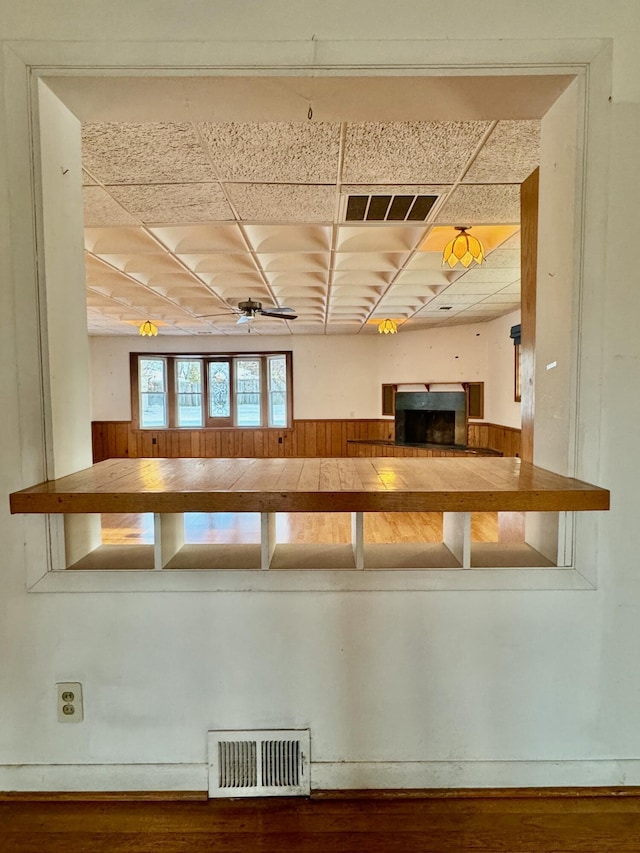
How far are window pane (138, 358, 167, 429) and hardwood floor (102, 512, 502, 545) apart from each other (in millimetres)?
3029

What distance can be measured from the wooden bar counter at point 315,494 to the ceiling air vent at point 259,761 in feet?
2.49

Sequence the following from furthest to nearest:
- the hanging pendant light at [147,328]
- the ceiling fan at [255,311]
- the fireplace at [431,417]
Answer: the fireplace at [431,417] < the hanging pendant light at [147,328] < the ceiling fan at [255,311]

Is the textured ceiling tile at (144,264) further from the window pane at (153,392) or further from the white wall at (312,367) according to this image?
the window pane at (153,392)

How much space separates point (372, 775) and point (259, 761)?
0.35 meters

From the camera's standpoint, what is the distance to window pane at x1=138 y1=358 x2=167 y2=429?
24.9 feet

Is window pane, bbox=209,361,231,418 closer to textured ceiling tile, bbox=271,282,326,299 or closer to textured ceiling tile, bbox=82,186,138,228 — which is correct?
textured ceiling tile, bbox=271,282,326,299

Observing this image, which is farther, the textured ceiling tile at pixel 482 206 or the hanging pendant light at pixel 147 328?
the hanging pendant light at pixel 147 328

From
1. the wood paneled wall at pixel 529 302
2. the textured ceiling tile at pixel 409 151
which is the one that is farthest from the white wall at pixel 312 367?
the wood paneled wall at pixel 529 302

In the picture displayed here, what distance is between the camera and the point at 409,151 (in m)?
1.77

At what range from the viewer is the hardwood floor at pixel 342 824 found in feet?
3.63

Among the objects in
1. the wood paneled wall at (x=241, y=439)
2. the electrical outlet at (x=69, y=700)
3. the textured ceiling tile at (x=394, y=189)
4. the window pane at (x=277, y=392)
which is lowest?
the electrical outlet at (x=69, y=700)

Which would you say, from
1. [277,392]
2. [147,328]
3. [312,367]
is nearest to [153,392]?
[147,328]

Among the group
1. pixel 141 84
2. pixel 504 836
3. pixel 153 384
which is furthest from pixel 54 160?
pixel 153 384

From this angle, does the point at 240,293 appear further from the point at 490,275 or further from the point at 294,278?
the point at 490,275
